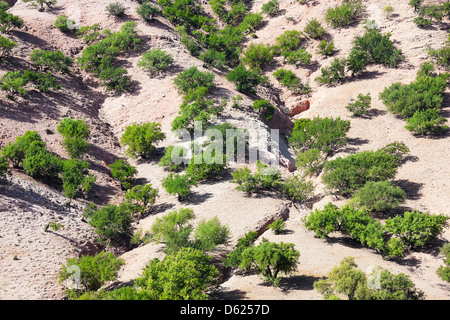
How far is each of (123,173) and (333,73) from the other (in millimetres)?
25555

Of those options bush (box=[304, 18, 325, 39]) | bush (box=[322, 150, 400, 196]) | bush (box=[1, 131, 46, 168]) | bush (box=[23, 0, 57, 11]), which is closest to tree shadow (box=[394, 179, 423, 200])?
bush (box=[322, 150, 400, 196])

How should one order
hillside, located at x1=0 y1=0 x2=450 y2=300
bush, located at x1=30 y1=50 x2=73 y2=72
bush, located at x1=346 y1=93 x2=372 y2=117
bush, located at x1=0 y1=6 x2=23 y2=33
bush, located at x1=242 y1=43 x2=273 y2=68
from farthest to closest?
bush, located at x1=242 y1=43 x2=273 y2=68, bush, located at x1=0 y1=6 x2=23 y2=33, bush, located at x1=30 y1=50 x2=73 y2=72, bush, located at x1=346 y1=93 x2=372 y2=117, hillside, located at x1=0 y1=0 x2=450 y2=300

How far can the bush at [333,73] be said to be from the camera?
134 feet

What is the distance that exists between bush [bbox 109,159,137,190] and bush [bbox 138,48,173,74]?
14.2 metres

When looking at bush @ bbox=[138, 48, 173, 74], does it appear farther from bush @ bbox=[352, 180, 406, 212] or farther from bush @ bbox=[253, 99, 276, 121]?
bush @ bbox=[352, 180, 406, 212]

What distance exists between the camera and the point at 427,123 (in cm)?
2953

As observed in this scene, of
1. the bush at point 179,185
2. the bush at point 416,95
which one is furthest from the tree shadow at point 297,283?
the bush at point 416,95

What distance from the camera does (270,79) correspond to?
149 ft

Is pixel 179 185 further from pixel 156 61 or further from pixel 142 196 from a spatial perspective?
pixel 156 61

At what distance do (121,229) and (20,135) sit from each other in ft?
40.8

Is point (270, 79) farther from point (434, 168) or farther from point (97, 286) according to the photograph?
point (97, 286)

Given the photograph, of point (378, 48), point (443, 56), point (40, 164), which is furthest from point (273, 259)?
point (378, 48)

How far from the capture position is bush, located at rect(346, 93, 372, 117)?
35.2 metres
